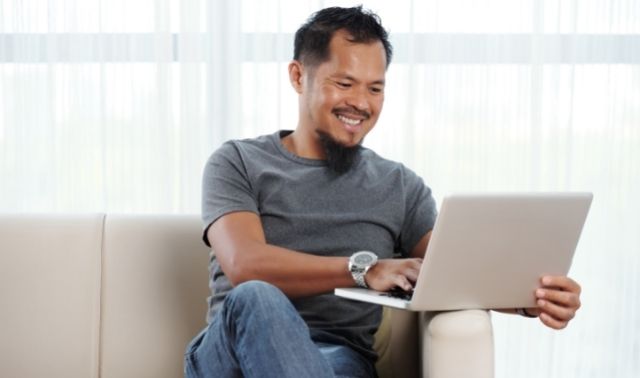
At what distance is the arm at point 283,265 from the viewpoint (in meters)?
2.04

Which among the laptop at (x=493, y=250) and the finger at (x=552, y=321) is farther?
the finger at (x=552, y=321)

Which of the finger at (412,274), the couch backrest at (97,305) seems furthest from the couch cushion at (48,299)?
the finger at (412,274)

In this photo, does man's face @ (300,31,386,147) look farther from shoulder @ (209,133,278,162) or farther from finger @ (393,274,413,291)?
finger @ (393,274,413,291)

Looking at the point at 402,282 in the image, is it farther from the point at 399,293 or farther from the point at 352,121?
Result: the point at 352,121

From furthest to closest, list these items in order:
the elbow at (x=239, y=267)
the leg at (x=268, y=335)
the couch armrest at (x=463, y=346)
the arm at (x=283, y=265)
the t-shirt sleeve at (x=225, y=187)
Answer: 1. the t-shirt sleeve at (x=225, y=187)
2. the elbow at (x=239, y=267)
3. the arm at (x=283, y=265)
4. the couch armrest at (x=463, y=346)
5. the leg at (x=268, y=335)

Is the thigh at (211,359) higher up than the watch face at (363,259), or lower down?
lower down

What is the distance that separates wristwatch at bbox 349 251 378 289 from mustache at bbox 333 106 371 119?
403 millimetres

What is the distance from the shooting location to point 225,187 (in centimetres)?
230

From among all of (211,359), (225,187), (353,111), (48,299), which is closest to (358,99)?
(353,111)

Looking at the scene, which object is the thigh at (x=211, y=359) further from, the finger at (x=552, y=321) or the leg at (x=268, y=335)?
the finger at (x=552, y=321)

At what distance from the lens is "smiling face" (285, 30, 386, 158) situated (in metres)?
2.35

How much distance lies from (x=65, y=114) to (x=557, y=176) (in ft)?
4.84

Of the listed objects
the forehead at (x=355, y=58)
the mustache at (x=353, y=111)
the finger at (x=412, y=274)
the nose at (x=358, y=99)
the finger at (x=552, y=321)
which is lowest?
the finger at (x=552, y=321)

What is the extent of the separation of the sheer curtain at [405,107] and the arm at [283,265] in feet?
3.13
